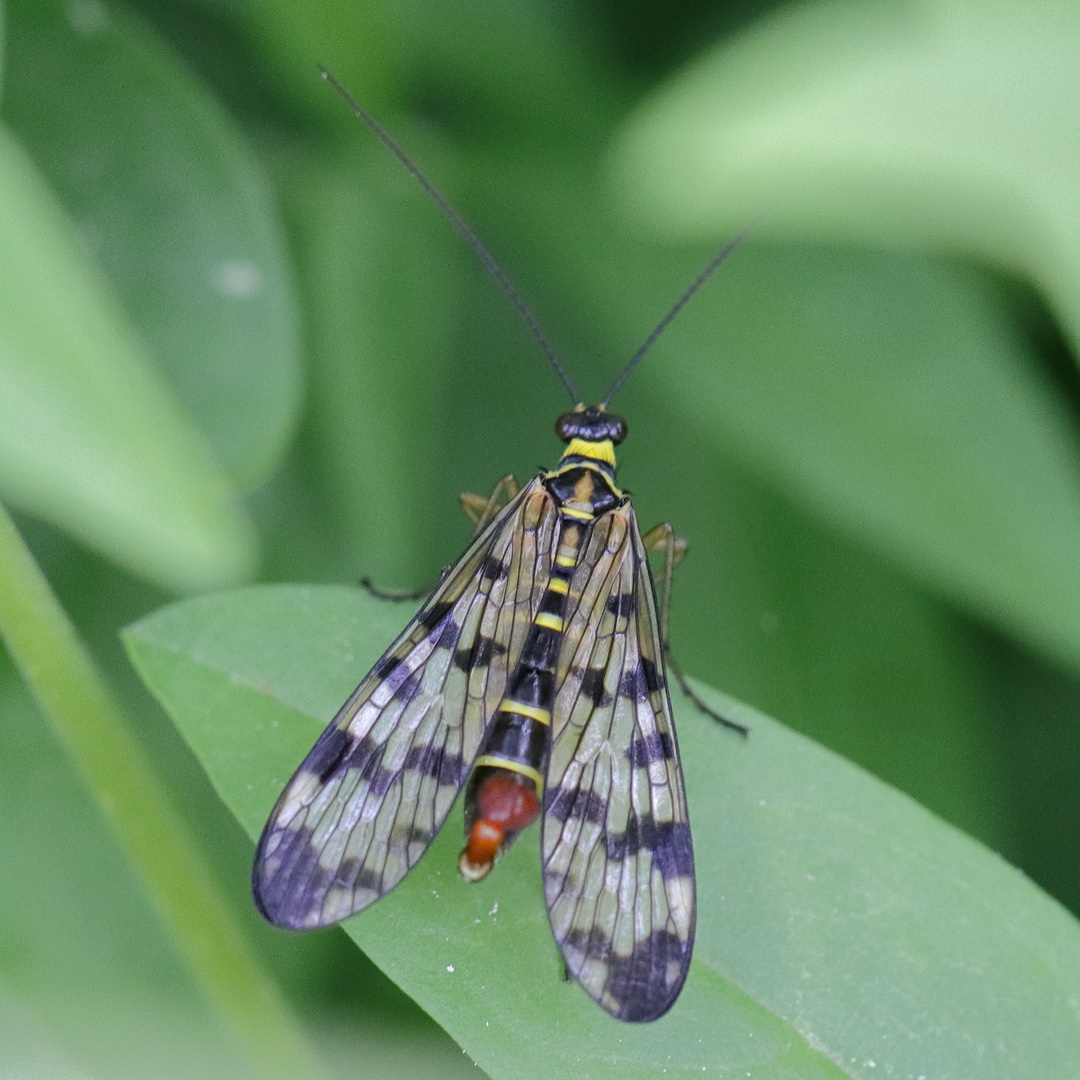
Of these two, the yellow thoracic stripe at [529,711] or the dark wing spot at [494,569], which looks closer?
the yellow thoracic stripe at [529,711]

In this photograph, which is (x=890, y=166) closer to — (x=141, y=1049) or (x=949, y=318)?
(x=949, y=318)

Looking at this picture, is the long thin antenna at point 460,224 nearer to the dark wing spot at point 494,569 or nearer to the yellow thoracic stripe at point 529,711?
the dark wing spot at point 494,569

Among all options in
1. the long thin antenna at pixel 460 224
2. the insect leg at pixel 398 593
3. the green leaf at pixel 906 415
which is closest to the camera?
the insect leg at pixel 398 593

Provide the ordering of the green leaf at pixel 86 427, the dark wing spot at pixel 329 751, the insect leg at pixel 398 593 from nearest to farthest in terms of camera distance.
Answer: the green leaf at pixel 86 427 < the dark wing spot at pixel 329 751 < the insect leg at pixel 398 593

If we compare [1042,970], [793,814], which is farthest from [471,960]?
[1042,970]

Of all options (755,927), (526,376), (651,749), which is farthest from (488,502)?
(755,927)

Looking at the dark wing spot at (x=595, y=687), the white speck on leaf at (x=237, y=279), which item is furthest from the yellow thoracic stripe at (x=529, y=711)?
the white speck on leaf at (x=237, y=279)

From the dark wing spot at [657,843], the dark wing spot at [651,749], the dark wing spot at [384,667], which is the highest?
the dark wing spot at [651,749]

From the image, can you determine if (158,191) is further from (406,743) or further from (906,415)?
(906,415)
